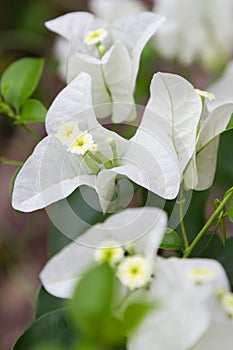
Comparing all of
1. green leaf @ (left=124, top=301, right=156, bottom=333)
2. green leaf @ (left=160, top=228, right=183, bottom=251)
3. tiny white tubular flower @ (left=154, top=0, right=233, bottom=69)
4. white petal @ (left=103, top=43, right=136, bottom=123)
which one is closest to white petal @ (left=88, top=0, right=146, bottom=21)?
tiny white tubular flower @ (left=154, top=0, right=233, bottom=69)

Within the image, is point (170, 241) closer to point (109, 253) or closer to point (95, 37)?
point (109, 253)

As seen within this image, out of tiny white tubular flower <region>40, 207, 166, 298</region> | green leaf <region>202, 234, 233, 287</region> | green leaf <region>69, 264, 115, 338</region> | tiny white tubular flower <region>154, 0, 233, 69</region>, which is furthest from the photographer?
tiny white tubular flower <region>154, 0, 233, 69</region>

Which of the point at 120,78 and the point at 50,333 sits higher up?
the point at 120,78

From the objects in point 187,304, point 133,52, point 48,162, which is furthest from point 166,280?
point 133,52

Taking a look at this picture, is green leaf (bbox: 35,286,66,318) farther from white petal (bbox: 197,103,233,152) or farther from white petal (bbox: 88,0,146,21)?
white petal (bbox: 88,0,146,21)

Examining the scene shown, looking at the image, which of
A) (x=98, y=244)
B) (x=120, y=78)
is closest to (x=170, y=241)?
(x=98, y=244)

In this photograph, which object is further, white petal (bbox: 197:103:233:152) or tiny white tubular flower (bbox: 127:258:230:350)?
white petal (bbox: 197:103:233:152)
